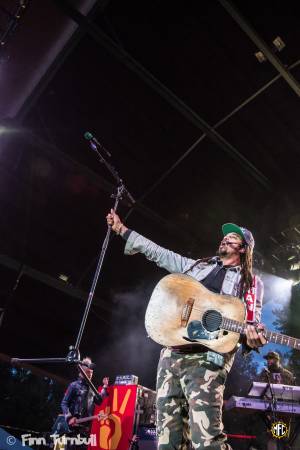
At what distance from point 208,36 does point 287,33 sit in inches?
43.6

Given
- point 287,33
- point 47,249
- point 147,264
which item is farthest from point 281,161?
point 47,249

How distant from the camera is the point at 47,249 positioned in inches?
300

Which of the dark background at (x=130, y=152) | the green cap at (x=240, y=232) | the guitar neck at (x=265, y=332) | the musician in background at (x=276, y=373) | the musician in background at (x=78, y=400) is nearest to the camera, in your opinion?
the guitar neck at (x=265, y=332)

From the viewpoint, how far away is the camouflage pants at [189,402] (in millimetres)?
2463

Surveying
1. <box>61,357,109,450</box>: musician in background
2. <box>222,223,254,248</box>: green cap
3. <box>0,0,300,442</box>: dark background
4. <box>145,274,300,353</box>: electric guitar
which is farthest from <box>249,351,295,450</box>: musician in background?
<box>145,274,300,353</box>: electric guitar

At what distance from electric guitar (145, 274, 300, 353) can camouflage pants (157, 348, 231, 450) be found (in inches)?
5.1

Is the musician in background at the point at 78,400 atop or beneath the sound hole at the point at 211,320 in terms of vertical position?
beneath

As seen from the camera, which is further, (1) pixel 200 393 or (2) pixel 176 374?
(2) pixel 176 374

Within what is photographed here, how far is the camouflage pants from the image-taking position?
2463mm

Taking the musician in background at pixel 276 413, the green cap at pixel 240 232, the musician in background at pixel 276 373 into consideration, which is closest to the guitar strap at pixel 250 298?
the green cap at pixel 240 232

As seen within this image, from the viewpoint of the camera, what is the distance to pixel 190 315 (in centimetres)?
286

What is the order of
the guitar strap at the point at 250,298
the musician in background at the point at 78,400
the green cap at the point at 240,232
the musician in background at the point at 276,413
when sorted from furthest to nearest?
the musician in background at the point at 78,400, the musician in background at the point at 276,413, the green cap at the point at 240,232, the guitar strap at the point at 250,298

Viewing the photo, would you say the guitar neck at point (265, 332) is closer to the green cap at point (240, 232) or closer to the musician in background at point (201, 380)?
the musician in background at point (201, 380)

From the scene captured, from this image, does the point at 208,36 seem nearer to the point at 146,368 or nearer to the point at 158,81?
the point at 158,81
